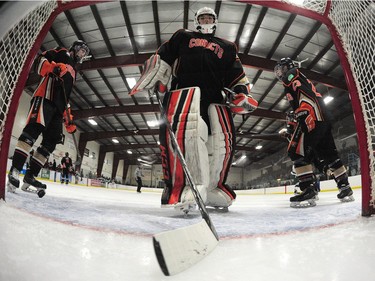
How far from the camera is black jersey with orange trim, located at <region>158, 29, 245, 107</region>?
1.93 m

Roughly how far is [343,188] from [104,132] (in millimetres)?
15704

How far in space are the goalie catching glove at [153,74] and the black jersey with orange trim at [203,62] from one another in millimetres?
78

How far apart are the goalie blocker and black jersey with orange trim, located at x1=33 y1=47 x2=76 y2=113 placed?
1.15 metres

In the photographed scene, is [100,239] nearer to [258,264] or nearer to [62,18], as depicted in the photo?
[258,264]

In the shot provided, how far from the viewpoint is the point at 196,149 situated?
1.67m

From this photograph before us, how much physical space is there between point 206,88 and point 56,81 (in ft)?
4.70

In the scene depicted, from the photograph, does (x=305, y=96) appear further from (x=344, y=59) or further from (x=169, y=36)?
(x=169, y=36)

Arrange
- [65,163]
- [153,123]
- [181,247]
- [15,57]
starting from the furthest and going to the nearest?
[153,123] → [65,163] → [15,57] → [181,247]

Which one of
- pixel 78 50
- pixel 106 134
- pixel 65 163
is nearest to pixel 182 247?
pixel 78 50

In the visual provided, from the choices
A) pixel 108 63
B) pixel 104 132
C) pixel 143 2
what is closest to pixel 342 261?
pixel 143 2

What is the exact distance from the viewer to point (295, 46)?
7.74 meters

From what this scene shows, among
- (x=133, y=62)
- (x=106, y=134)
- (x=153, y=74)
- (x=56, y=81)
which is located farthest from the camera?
(x=106, y=134)

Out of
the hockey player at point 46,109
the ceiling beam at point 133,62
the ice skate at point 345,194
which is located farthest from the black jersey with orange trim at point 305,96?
the ceiling beam at point 133,62

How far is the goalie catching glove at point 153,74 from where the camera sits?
1.90m
